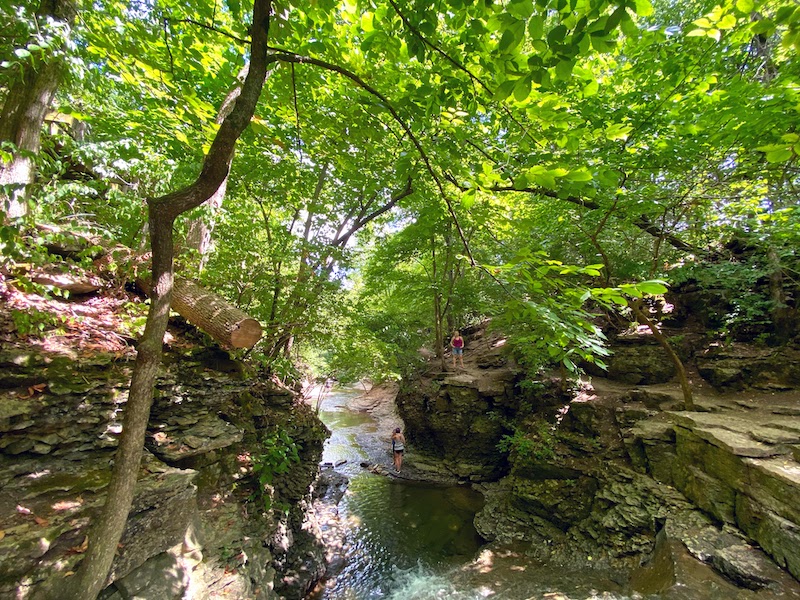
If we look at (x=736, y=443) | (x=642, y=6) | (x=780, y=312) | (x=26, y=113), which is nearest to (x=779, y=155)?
(x=642, y=6)

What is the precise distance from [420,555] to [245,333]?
18.9ft

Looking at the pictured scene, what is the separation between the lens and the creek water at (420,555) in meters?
5.28

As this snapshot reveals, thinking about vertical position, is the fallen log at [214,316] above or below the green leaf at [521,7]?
below

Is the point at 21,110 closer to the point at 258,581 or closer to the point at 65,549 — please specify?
the point at 65,549

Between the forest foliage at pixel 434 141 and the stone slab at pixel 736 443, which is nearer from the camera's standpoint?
the forest foliage at pixel 434 141

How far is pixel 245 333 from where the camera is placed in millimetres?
4402

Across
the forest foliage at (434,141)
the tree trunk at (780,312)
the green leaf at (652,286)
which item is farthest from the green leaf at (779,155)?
the tree trunk at (780,312)

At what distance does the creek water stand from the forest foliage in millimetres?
3414

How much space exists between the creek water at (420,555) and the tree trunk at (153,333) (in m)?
4.74

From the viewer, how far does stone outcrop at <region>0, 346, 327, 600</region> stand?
109 inches

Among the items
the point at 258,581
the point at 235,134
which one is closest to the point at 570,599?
the point at 258,581

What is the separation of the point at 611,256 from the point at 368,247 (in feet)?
27.8

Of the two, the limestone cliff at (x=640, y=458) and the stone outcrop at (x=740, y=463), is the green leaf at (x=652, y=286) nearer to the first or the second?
the limestone cliff at (x=640, y=458)

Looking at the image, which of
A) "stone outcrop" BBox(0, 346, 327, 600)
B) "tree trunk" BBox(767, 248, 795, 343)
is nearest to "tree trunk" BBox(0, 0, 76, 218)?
"stone outcrop" BBox(0, 346, 327, 600)
